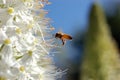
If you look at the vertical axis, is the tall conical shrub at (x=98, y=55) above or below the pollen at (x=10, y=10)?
below

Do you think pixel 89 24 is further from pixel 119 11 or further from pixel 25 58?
pixel 119 11

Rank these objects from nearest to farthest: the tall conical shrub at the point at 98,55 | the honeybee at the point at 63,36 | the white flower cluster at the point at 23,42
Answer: the white flower cluster at the point at 23,42 → the honeybee at the point at 63,36 → the tall conical shrub at the point at 98,55

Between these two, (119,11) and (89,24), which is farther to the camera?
(119,11)

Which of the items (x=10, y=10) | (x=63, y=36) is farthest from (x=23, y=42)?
(x=63, y=36)

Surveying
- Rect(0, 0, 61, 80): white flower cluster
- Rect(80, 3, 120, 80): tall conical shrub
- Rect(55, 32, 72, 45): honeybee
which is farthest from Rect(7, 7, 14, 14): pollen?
Rect(80, 3, 120, 80): tall conical shrub

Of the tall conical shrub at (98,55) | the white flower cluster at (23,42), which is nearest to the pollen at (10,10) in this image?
the white flower cluster at (23,42)

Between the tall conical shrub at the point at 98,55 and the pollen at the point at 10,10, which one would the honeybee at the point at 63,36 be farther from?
the tall conical shrub at the point at 98,55

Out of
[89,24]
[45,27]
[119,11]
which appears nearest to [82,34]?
[119,11]
